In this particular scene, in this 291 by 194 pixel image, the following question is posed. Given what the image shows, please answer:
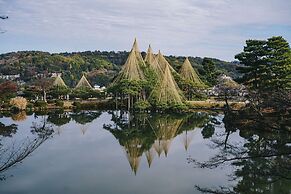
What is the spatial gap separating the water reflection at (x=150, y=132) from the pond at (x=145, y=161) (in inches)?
1.6

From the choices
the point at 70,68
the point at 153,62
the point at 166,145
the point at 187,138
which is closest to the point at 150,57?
the point at 153,62

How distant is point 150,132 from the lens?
19078 mm

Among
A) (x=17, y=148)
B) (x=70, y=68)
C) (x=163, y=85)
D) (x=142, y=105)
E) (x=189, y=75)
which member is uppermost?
(x=70, y=68)

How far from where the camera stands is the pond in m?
5.79

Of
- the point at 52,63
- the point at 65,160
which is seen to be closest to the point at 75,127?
the point at 65,160

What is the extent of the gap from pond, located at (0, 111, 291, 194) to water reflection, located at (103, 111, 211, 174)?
4 cm

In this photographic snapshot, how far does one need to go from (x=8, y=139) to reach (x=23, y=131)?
2.64m

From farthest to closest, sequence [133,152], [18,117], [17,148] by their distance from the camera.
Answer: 1. [18,117]
2. [133,152]
3. [17,148]

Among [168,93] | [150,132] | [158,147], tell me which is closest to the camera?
[158,147]

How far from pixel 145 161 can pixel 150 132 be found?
6.61m

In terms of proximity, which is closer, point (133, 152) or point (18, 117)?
point (133, 152)

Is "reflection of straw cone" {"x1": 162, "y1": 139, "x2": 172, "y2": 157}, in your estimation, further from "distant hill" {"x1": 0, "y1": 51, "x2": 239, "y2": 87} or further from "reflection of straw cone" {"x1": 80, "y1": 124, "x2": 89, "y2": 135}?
"distant hill" {"x1": 0, "y1": 51, "x2": 239, "y2": 87}

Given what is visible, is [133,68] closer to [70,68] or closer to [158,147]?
[158,147]

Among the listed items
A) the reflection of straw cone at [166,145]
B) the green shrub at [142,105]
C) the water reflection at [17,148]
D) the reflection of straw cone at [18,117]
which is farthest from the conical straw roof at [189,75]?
the water reflection at [17,148]
